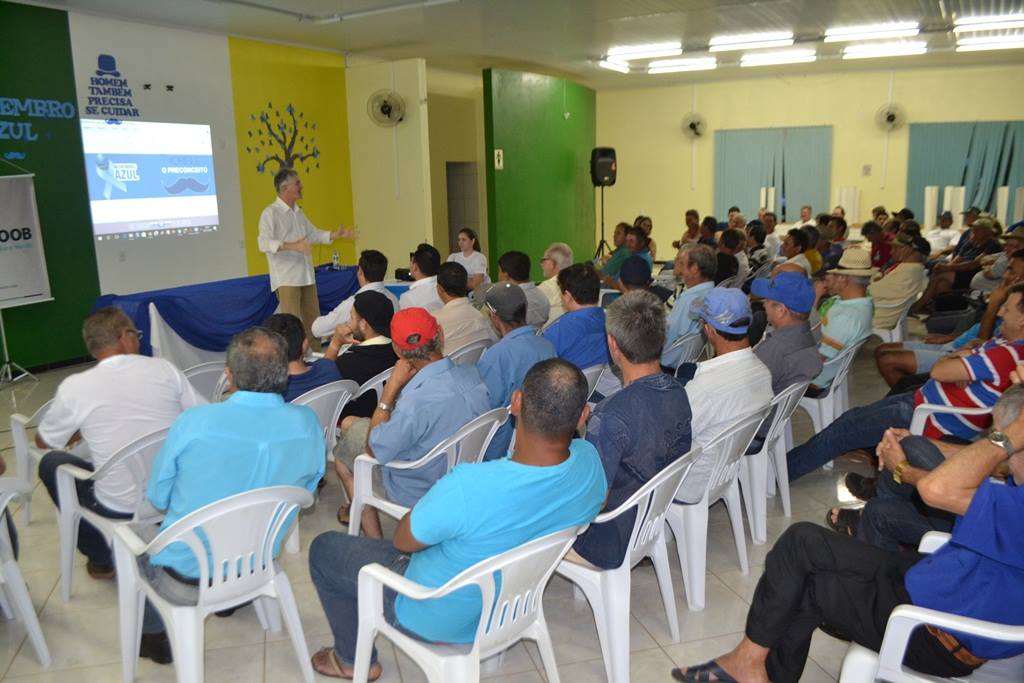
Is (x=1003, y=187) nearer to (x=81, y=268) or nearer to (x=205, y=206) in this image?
(x=205, y=206)

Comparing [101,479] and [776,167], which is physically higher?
[776,167]

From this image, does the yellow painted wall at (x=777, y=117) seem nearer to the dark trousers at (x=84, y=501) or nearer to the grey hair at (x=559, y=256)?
the grey hair at (x=559, y=256)

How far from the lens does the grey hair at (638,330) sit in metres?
2.57

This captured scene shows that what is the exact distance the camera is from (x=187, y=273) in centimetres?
822

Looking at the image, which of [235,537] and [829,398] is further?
[829,398]

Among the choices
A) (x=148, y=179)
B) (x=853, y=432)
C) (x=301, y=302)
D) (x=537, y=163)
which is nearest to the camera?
(x=853, y=432)

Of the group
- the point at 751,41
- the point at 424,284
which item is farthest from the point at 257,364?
the point at 751,41

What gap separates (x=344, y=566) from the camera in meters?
2.27

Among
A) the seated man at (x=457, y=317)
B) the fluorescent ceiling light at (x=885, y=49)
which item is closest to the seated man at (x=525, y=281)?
the seated man at (x=457, y=317)

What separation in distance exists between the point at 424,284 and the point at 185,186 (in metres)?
4.26

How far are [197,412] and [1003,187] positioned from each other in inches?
539

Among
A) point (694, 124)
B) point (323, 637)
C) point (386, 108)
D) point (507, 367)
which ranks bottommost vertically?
point (323, 637)

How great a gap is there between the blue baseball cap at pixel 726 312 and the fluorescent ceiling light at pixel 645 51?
24.4 feet

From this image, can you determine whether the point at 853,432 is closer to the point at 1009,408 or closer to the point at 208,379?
the point at 1009,408
